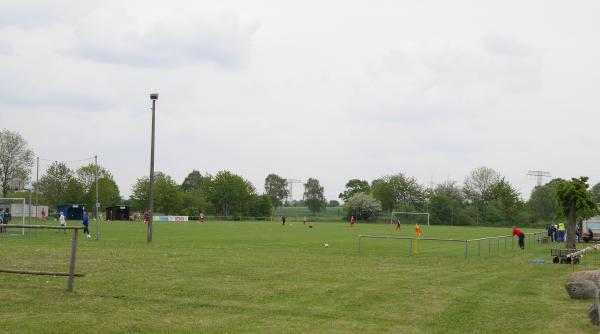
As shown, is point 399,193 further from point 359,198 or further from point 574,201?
point 574,201

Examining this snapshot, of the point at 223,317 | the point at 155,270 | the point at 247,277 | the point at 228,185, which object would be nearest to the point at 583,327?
the point at 223,317

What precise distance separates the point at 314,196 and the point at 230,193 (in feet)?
195

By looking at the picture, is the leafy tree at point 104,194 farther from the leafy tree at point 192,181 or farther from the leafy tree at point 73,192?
the leafy tree at point 192,181

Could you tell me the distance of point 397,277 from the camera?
18578 millimetres

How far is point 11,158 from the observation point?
8881 centimetres

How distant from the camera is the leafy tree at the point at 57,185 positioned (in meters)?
103

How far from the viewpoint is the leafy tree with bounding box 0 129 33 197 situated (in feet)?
289

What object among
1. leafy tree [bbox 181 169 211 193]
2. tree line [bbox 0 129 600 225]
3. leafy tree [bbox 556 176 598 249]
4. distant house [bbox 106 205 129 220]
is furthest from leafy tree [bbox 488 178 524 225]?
leafy tree [bbox 556 176 598 249]

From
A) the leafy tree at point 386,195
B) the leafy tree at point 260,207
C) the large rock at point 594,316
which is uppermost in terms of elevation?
the leafy tree at point 386,195

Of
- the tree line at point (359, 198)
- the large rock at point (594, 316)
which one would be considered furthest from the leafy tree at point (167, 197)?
the large rock at point (594, 316)

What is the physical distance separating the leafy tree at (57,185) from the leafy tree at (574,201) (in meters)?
88.3

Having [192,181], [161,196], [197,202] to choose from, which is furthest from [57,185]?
[192,181]

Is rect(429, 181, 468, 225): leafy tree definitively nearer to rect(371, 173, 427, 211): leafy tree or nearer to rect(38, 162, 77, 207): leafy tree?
rect(371, 173, 427, 211): leafy tree

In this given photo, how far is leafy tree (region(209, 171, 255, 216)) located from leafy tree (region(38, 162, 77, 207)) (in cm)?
3912
